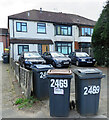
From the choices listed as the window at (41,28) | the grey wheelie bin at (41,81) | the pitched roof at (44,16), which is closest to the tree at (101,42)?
the grey wheelie bin at (41,81)

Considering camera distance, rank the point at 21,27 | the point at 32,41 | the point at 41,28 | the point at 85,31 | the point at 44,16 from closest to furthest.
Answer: the point at 21,27 → the point at 32,41 → the point at 41,28 → the point at 44,16 → the point at 85,31

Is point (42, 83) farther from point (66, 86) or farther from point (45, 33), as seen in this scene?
point (45, 33)

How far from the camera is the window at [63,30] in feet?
65.7

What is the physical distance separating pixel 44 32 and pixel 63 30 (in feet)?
10.6

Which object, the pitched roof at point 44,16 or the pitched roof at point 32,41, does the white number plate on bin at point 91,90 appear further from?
the pitched roof at point 44,16

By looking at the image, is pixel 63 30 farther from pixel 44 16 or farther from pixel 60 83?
pixel 60 83

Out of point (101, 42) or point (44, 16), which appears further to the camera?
point (44, 16)

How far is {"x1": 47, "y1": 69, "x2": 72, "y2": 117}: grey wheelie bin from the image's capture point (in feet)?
10.3

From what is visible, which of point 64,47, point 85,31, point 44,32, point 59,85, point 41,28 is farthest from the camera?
point 85,31

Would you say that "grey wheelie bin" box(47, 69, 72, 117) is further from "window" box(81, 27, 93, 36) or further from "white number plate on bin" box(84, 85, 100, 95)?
"window" box(81, 27, 93, 36)

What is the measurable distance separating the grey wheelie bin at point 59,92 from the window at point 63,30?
17.5m

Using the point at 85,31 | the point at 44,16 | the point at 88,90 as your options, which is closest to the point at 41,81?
the point at 88,90

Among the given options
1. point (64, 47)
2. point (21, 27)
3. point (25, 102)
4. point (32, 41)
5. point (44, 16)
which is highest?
point (44, 16)

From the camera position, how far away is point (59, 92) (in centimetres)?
316
